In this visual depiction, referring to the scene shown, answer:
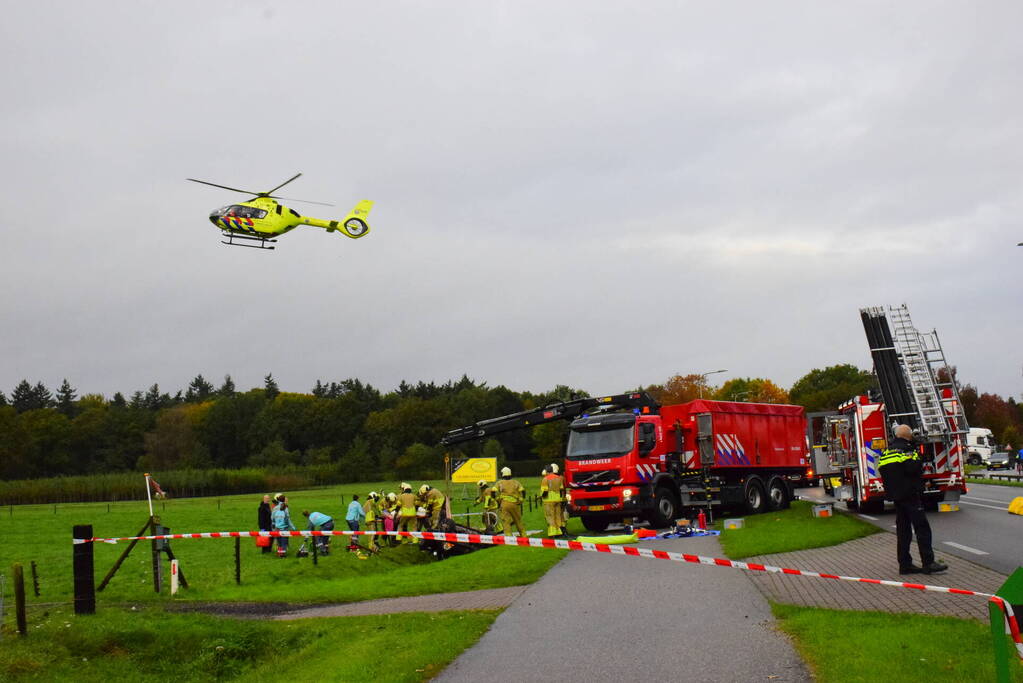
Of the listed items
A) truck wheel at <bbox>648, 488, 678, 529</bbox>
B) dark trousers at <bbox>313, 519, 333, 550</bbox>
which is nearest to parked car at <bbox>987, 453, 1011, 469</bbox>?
truck wheel at <bbox>648, 488, 678, 529</bbox>

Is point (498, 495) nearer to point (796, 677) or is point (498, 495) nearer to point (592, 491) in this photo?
point (592, 491)

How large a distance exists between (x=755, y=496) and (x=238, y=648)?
18832 millimetres

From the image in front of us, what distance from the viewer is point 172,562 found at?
16.6 metres

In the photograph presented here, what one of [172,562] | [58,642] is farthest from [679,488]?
[58,642]

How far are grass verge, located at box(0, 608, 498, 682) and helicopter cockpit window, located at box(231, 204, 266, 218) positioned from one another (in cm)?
1792

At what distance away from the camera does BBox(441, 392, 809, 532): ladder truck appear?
75.7ft

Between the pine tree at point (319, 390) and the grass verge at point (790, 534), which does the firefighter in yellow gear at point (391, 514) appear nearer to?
the grass verge at point (790, 534)

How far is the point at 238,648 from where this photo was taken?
10195mm

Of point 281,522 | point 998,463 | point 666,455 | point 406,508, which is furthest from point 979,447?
point 406,508

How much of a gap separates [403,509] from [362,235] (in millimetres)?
11934

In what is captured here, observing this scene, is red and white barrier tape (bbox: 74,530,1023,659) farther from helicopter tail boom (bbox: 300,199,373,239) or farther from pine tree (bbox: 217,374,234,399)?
pine tree (bbox: 217,374,234,399)

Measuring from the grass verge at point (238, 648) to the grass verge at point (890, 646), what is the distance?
10.0 feet

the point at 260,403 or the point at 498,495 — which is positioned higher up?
the point at 260,403

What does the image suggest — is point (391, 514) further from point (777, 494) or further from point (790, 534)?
point (777, 494)
